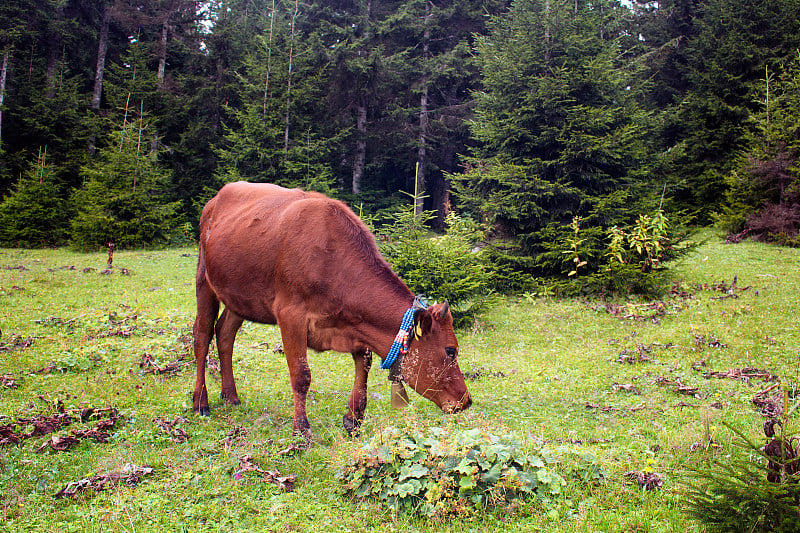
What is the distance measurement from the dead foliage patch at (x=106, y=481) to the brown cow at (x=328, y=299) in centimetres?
143

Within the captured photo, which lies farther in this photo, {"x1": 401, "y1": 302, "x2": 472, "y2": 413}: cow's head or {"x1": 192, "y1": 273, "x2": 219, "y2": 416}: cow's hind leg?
{"x1": 192, "y1": 273, "x2": 219, "y2": 416}: cow's hind leg

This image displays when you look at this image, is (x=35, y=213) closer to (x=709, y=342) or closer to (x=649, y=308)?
(x=649, y=308)

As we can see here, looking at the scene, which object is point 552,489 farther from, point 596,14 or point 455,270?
point 596,14

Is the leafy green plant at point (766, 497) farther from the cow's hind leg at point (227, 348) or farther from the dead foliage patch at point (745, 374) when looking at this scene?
the cow's hind leg at point (227, 348)

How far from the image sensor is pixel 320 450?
439cm

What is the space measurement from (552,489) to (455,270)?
7062 millimetres

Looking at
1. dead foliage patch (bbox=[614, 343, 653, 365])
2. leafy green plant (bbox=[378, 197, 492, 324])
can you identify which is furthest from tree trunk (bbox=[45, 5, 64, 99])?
dead foliage patch (bbox=[614, 343, 653, 365])

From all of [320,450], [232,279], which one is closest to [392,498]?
[320,450]

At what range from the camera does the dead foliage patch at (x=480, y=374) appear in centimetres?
721

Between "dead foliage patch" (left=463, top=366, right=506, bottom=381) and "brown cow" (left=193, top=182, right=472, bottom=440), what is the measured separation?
2.53m

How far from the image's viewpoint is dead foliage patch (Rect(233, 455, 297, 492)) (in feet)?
12.2

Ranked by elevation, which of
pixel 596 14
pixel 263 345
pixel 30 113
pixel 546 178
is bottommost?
pixel 263 345

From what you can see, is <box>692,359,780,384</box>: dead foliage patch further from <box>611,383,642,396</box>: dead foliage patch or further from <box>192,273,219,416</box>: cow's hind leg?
<box>192,273,219,416</box>: cow's hind leg

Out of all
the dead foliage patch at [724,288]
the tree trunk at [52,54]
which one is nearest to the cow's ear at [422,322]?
the dead foliage patch at [724,288]
